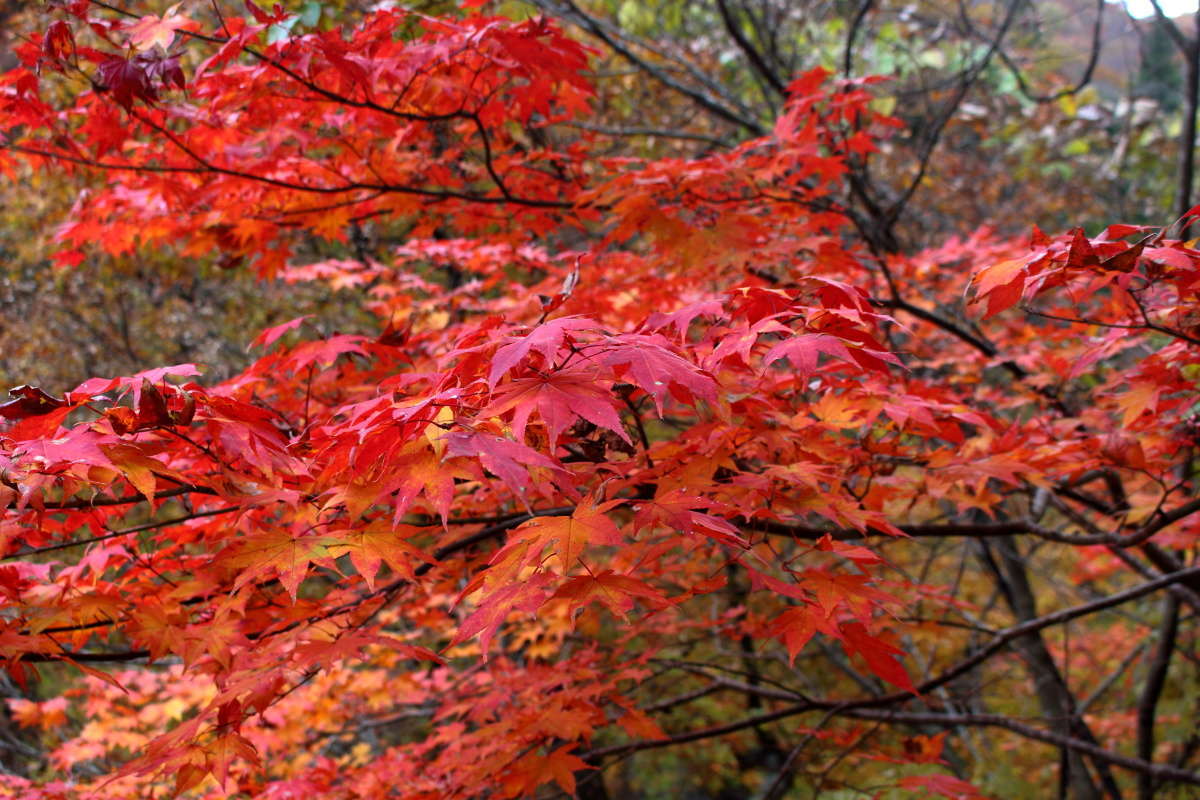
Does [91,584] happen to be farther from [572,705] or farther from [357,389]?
[572,705]

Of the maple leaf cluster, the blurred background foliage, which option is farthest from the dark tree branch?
the blurred background foliage

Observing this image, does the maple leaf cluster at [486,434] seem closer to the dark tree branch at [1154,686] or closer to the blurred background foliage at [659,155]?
the dark tree branch at [1154,686]

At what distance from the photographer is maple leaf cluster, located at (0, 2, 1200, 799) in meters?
1.49

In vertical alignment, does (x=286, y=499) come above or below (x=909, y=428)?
above

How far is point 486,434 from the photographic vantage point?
4.42 ft

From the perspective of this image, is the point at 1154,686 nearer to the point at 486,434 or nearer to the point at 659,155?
the point at 486,434

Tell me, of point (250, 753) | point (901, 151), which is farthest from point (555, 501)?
point (901, 151)

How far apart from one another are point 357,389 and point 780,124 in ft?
6.67

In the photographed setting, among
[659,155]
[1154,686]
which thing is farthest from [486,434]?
[659,155]

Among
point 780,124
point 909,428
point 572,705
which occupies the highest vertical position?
point 780,124

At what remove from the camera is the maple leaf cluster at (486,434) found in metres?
1.49

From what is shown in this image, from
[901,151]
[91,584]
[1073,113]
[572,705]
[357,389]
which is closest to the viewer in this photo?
[91,584]

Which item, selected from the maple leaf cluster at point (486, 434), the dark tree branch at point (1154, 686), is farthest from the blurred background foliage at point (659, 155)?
the dark tree branch at point (1154, 686)

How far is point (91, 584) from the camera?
6.93 ft
